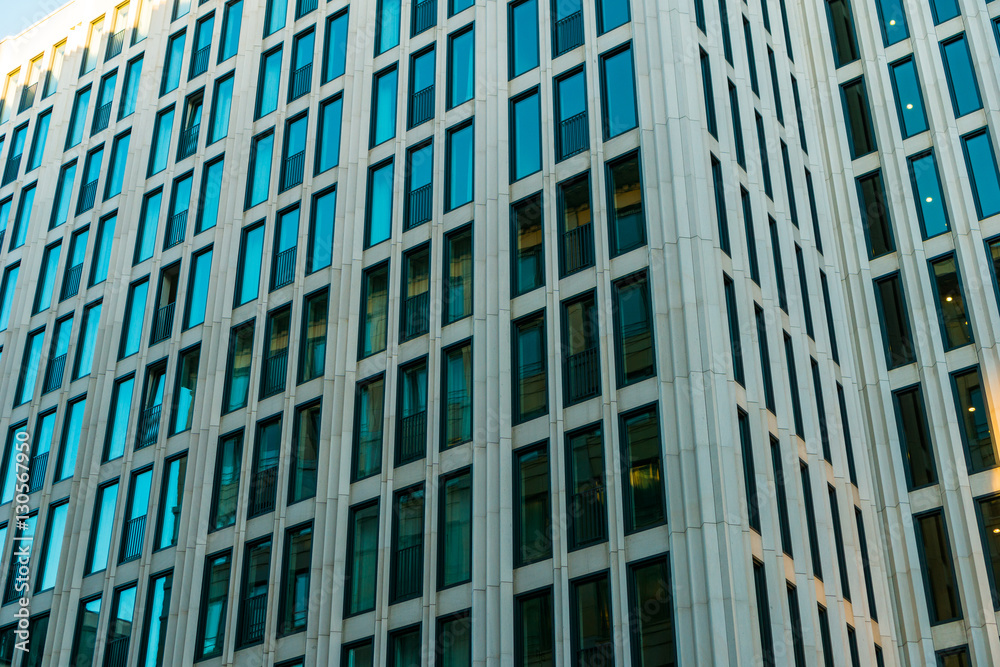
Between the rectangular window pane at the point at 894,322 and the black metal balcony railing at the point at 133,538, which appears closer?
the black metal balcony railing at the point at 133,538

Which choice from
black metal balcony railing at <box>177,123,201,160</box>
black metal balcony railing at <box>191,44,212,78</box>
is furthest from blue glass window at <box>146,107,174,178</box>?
black metal balcony railing at <box>191,44,212,78</box>

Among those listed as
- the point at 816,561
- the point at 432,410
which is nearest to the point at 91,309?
the point at 432,410

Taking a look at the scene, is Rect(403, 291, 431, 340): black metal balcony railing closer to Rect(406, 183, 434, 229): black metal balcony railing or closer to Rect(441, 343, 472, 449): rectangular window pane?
Rect(441, 343, 472, 449): rectangular window pane

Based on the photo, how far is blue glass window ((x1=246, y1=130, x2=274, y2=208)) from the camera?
1677 inches

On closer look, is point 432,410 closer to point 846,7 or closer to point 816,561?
point 816,561

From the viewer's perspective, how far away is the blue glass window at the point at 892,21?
44156mm

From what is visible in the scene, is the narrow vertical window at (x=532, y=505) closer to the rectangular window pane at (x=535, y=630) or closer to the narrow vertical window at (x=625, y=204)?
the rectangular window pane at (x=535, y=630)

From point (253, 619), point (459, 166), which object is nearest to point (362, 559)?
point (253, 619)

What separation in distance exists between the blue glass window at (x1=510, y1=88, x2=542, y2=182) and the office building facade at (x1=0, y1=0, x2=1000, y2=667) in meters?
0.12

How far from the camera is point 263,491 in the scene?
119 ft

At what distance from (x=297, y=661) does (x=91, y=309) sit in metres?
19.7

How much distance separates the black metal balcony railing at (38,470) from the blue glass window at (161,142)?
1170 cm

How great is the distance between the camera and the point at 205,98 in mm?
46938

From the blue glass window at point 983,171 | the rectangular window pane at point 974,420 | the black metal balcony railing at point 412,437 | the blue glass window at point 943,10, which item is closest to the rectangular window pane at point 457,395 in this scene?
the black metal balcony railing at point 412,437
